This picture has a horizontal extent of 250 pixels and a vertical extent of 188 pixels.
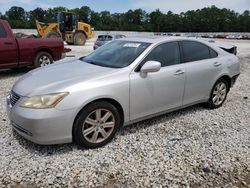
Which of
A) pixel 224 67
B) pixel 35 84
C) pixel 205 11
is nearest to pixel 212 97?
pixel 224 67

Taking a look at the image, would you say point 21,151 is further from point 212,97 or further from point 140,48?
point 212,97

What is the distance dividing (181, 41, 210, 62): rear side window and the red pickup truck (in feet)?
17.6

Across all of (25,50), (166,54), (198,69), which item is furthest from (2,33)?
(198,69)

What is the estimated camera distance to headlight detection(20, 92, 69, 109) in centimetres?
343

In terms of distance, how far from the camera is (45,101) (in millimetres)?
3447

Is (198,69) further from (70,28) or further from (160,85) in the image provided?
(70,28)

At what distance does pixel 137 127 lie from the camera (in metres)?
4.63

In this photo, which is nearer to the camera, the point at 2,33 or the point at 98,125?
the point at 98,125

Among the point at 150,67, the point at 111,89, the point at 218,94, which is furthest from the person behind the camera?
the point at 218,94

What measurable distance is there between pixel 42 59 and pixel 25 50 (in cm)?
69

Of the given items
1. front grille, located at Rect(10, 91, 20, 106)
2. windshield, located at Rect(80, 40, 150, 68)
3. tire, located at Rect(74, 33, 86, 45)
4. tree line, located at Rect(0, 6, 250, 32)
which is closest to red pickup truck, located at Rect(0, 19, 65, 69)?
windshield, located at Rect(80, 40, 150, 68)

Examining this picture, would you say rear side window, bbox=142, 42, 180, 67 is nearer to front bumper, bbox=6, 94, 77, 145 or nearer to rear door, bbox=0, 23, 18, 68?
front bumper, bbox=6, 94, 77, 145

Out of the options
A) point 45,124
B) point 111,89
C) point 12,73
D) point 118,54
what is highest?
point 118,54

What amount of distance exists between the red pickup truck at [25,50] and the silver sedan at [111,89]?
4.14 m
